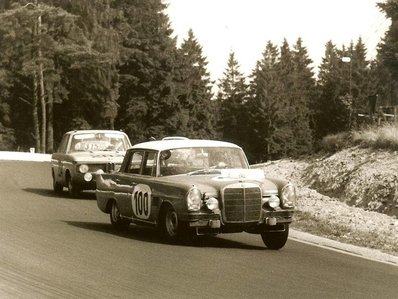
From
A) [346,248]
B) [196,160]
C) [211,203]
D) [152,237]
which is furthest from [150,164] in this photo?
[346,248]

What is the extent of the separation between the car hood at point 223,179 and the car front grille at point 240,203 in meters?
0.11

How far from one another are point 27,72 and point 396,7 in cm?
2847

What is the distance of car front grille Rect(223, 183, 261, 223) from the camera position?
11.6 metres

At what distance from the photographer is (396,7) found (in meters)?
54.5

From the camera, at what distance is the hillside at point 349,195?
1462cm

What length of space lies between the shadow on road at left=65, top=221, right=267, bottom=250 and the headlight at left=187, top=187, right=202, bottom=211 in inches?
30.0

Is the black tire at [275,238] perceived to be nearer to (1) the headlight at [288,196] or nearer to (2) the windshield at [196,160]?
(1) the headlight at [288,196]

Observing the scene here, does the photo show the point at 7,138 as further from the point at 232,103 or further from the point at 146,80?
the point at 232,103

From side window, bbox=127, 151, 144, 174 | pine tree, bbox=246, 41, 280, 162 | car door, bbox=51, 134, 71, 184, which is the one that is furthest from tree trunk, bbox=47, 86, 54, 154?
side window, bbox=127, 151, 144, 174

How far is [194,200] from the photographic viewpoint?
11.6m

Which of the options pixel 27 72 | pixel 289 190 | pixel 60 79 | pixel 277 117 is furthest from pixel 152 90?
pixel 289 190

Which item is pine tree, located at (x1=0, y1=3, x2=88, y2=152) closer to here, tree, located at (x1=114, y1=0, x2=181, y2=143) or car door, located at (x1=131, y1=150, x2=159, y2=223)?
tree, located at (x1=114, y1=0, x2=181, y2=143)

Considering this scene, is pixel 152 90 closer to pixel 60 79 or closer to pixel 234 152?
pixel 60 79

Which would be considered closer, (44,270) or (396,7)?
(44,270)
